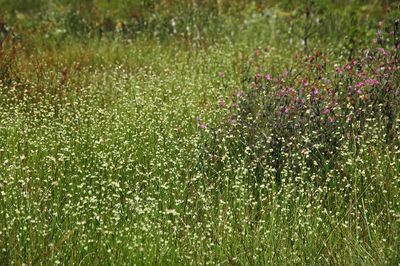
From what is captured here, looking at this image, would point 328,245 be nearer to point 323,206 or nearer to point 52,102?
point 323,206

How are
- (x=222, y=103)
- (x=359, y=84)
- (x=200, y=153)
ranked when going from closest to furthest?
(x=200, y=153) < (x=359, y=84) < (x=222, y=103)

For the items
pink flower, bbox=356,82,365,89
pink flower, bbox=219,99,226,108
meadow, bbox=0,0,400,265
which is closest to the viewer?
meadow, bbox=0,0,400,265

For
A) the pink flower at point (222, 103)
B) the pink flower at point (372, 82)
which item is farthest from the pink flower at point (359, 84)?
the pink flower at point (222, 103)

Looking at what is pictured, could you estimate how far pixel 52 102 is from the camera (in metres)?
6.46

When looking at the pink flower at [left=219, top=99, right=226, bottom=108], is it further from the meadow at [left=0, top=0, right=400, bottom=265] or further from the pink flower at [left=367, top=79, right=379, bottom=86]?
the pink flower at [left=367, top=79, right=379, bottom=86]

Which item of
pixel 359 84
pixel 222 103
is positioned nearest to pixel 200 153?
pixel 222 103

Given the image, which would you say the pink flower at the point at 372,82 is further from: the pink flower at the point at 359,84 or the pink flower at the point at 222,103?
the pink flower at the point at 222,103

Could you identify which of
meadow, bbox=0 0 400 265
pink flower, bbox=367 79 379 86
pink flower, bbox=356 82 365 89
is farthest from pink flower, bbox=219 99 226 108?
pink flower, bbox=367 79 379 86

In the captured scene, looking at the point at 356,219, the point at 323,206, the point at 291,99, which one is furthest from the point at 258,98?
the point at 356,219

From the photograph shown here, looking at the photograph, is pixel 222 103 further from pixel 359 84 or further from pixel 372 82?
pixel 372 82

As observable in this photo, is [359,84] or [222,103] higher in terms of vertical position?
[359,84]

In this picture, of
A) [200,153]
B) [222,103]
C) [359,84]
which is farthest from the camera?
[222,103]

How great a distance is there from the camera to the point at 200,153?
183 inches

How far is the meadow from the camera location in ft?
11.8
